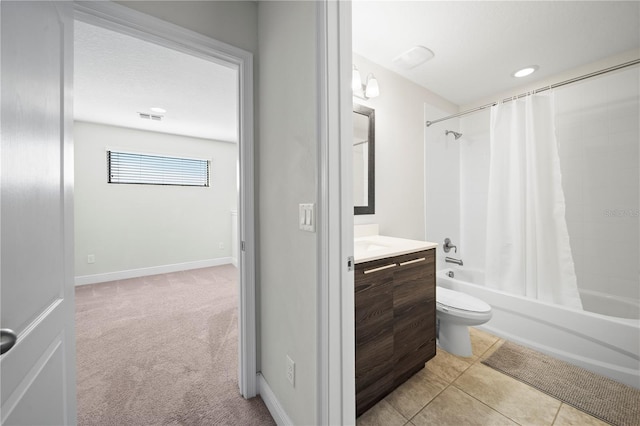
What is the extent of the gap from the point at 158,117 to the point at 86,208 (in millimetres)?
1691

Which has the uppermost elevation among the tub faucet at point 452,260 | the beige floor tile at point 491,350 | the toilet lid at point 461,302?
the tub faucet at point 452,260

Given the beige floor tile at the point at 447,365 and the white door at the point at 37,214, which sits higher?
the white door at the point at 37,214

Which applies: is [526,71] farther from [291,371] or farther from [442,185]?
[291,371]

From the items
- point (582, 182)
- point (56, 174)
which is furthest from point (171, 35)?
point (582, 182)

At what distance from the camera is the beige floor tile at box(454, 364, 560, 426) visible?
4.35 ft

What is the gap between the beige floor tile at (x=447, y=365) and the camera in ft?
5.36

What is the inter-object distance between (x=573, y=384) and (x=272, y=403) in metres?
1.87

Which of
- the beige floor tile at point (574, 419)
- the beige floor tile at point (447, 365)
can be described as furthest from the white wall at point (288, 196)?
the beige floor tile at point (574, 419)

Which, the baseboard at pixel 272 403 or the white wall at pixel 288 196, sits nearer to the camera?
the white wall at pixel 288 196

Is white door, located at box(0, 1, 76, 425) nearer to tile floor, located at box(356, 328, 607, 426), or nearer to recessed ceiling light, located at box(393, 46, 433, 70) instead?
tile floor, located at box(356, 328, 607, 426)

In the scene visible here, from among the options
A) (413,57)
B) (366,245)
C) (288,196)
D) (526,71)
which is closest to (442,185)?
(526,71)

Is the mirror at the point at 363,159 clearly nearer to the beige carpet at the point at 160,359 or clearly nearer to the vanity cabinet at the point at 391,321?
the vanity cabinet at the point at 391,321

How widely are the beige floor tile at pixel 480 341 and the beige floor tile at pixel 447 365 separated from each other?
5.1 inches

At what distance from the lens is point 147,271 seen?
13.0 feet
